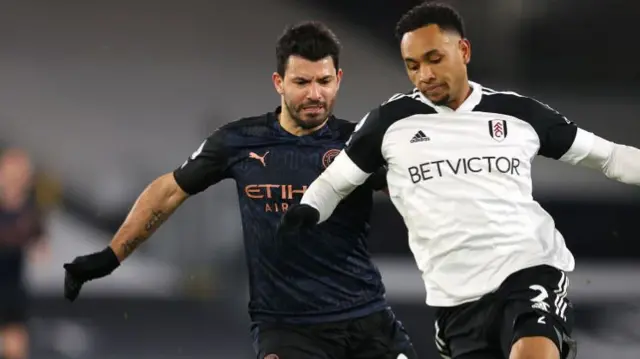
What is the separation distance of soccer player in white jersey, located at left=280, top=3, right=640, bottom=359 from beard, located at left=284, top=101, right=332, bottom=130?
21 centimetres

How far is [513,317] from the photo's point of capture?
2.60m

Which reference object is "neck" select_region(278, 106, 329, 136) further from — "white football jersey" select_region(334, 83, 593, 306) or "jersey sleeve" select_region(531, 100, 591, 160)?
"jersey sleeve" select_region(531, 100, 591, 160)

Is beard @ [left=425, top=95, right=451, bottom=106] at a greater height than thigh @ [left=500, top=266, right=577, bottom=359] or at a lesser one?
greater

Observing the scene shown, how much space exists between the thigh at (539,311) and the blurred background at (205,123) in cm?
264

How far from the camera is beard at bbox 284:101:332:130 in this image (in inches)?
122

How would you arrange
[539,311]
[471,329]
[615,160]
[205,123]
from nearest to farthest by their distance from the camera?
[539,311]
[471,329]
[615,160]
[205,123]

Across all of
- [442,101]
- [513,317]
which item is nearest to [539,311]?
[513,317]

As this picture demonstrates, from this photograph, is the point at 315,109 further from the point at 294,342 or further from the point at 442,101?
the point at 294,342

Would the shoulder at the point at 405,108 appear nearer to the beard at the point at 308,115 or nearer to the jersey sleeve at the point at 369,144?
the jersey sleeve at the point at 369,144

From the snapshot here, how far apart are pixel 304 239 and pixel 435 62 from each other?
0.67 m

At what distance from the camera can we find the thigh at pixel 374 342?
3.08m

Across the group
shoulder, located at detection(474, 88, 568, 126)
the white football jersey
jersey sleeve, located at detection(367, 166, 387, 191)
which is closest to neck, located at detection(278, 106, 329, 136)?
jersey sleeve, located at detection(367, 166, 387, 191)

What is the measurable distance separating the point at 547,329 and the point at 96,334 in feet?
11.4

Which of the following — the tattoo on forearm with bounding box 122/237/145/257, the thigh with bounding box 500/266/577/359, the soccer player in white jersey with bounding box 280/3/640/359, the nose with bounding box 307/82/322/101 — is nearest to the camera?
the thigh with bounding box 500/266/577/359
